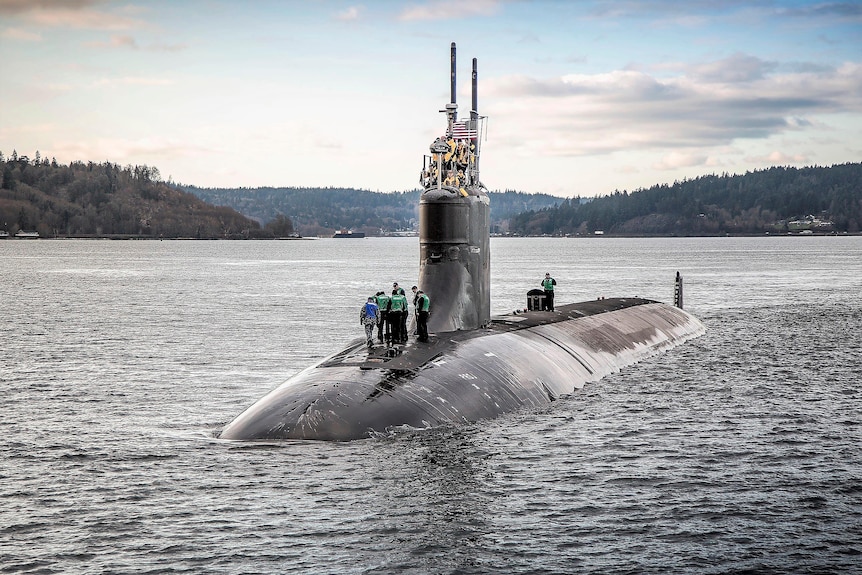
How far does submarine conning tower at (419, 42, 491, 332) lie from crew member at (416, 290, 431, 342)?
1.70m

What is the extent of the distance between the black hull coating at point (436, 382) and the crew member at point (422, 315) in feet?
1.18

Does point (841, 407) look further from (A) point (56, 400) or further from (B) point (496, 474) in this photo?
(A) point (56, 400)

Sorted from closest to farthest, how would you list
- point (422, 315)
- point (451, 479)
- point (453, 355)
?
point (451, 479), point (453, 355), point (422, 315)

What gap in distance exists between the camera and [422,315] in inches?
1006

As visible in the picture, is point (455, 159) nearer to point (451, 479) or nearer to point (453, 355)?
point (453, 355)

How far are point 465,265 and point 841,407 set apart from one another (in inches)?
426

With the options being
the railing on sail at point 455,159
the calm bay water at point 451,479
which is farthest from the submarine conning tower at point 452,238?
the calm bay water at point 451,479

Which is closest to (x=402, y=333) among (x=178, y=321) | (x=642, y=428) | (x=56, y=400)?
(x=642, y=428)

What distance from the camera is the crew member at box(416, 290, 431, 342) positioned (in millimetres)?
25453

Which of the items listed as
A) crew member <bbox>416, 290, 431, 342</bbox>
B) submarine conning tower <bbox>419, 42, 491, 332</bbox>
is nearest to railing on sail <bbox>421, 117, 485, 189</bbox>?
submarine conning tower <bbox>419, 42, 491, 332</bbox>

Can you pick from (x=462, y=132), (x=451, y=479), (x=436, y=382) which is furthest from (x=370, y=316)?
(x=451, y=479)

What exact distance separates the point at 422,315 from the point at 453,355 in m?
1.77

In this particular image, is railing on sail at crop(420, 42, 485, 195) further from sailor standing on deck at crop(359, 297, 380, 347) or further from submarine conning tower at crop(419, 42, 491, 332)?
sailor standing on deck at crop(359, 297, 380, 347)

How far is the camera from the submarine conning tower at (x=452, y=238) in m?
27.4
